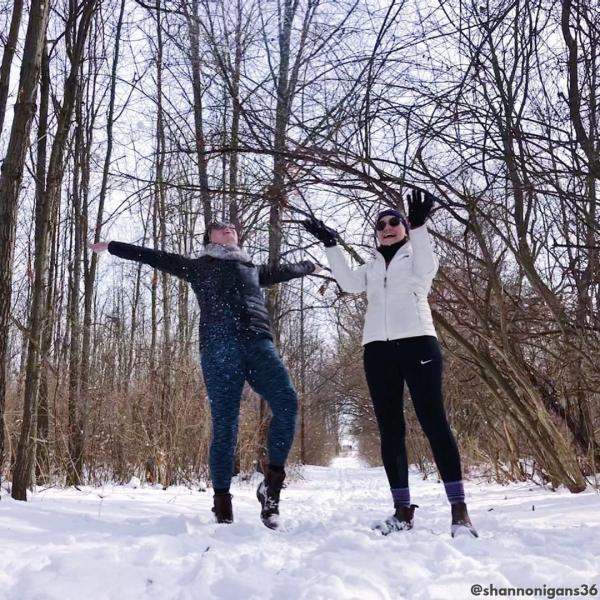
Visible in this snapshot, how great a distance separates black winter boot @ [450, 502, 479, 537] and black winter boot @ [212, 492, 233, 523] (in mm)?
1071

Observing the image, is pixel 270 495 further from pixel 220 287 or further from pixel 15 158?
pixel 15 158

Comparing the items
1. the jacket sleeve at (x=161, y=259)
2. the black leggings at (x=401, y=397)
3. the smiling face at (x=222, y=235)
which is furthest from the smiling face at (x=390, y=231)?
the jacket sleeve at (x=161, y=259)

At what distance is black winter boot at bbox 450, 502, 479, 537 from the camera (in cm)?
247

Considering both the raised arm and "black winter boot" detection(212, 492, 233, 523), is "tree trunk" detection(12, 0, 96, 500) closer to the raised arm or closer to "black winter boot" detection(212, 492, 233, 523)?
"black winter boot" detection(212, 492, 233, 523)

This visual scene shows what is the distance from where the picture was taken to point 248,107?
12.4 ft

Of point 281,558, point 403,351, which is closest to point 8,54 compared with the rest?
point 403,351

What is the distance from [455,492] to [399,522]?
314 mm

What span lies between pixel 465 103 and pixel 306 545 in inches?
A: 108

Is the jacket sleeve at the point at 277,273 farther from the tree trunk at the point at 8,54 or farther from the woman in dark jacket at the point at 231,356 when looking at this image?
the tree trunk at the point at 8,54

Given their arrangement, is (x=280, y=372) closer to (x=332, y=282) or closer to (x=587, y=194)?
(x=332, y=282)

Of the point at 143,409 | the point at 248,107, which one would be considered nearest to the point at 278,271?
the point at 248,107

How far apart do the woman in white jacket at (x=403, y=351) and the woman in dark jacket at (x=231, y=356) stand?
0.49 m

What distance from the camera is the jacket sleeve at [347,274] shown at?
10.5 ft

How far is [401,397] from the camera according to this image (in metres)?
2.96
